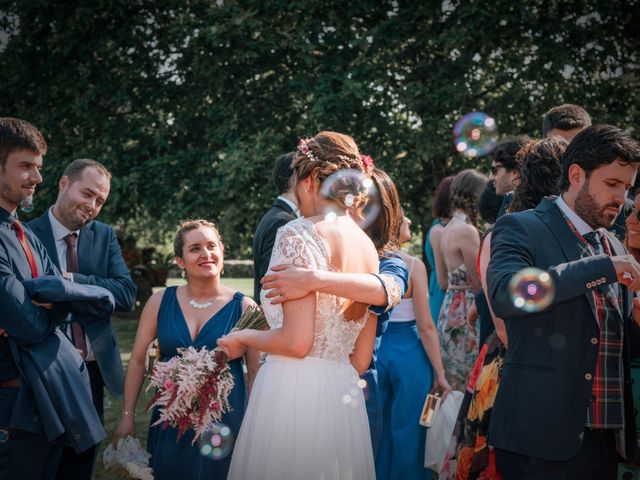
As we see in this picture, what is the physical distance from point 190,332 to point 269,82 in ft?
32.3

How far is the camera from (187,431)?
13.3ft

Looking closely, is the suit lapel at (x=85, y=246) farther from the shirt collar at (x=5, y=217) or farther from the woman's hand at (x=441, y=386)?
the woman's hand at (x=441, y=386)

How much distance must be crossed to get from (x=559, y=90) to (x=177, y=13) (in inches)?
303

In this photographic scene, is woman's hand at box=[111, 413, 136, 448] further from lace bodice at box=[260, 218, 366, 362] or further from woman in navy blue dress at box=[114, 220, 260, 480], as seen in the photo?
lace bodice at box=[260, 218, 366, 362]

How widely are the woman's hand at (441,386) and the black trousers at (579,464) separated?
2.03 meters

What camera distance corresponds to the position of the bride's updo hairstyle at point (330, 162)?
10.1ft

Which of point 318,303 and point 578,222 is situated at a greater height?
point 578,222

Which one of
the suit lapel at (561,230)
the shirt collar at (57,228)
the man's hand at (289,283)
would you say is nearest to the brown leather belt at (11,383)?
the shirt collar at (57,228)

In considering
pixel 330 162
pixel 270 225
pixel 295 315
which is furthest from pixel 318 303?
pixel 270 225

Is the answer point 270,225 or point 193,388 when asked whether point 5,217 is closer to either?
point 193,388

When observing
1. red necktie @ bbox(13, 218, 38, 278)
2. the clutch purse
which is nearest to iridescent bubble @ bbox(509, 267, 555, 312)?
the clutch purse

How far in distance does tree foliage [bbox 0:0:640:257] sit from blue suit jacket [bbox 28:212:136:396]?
7.15 metres

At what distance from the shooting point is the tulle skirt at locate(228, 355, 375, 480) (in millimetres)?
3018

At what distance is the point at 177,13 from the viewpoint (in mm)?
13359
